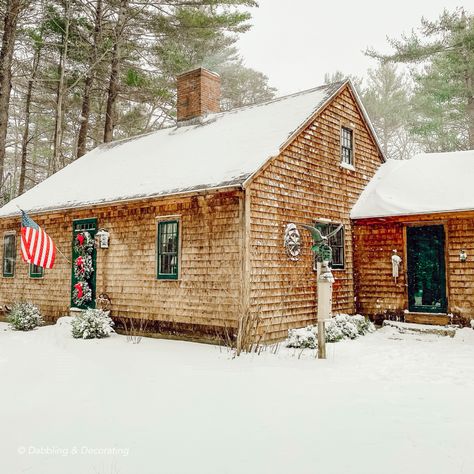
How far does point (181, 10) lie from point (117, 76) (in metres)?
4.35

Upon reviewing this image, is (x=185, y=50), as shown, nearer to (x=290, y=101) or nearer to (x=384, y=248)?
→ (x=290, y=101)

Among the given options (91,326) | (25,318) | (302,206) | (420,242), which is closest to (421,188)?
(420,242)

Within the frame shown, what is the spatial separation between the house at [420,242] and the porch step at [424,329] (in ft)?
1.25

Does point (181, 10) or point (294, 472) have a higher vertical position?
point (181, 10)

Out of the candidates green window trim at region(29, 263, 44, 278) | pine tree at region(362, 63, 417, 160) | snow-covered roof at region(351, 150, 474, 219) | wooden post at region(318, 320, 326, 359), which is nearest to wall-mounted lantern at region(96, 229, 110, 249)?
green window trim at region(29, 263, 44, 278)

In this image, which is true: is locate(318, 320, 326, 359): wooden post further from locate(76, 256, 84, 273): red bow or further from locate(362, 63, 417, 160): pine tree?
locate(362, 63, 417, 160): pine tree

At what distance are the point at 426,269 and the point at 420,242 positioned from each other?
28.9 inches

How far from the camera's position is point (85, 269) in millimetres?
12430

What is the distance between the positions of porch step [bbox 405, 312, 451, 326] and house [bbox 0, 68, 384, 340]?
1.66m

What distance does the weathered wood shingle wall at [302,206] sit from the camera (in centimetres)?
981

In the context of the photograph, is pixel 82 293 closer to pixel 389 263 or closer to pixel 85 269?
pixel 85 269

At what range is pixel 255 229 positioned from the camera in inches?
380

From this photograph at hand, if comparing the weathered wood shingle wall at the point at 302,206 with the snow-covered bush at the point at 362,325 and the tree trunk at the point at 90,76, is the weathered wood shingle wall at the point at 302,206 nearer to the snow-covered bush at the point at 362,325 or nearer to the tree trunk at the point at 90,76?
the snow-covered bush at the point at 362,325

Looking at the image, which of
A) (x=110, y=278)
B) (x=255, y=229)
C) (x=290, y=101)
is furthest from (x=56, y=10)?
(x=255, y=229)
